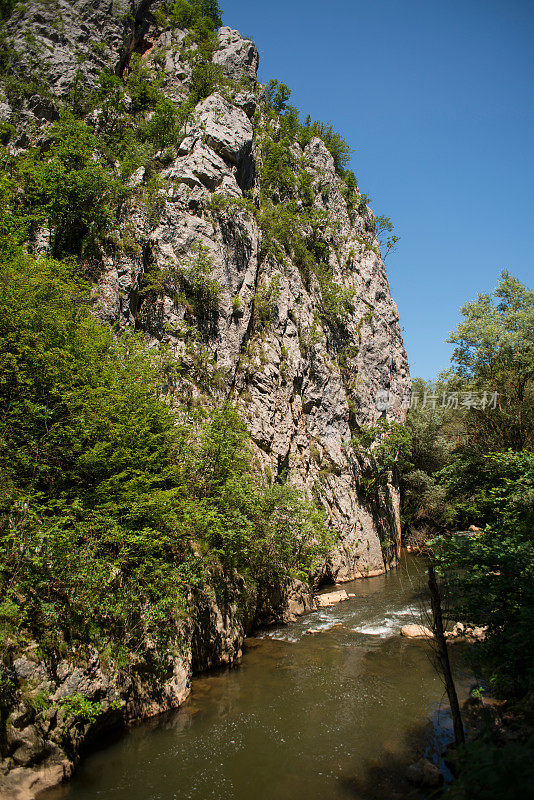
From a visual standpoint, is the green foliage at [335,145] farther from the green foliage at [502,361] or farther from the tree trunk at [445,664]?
the tree trunk at [445,664]

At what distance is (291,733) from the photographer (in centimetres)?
758

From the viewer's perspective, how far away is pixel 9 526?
694 cm

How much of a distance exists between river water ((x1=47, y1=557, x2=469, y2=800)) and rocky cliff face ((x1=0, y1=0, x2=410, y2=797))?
88 centimetres

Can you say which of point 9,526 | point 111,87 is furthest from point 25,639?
point 111,87

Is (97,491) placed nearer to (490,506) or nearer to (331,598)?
(490,506)

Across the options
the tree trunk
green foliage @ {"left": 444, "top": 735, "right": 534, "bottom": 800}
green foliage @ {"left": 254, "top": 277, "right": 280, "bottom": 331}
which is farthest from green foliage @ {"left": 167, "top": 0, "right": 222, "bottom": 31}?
green foliage @ {"left": 444, "top": 735, "right": 534, "bottom": 800}

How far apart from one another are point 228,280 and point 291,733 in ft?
54.1

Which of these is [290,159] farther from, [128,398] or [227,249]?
[128,398]

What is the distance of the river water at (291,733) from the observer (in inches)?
244

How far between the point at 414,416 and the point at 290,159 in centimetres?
2119

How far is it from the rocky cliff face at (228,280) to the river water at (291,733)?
34.8 inches

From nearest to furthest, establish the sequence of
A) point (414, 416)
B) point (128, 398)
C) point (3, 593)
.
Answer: point (3, 593) → point (128, 398) → point (414, 416)

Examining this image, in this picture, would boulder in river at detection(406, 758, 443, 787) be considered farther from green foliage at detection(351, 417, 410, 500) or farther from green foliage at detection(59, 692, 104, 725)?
green foliage at detection(351, 417, 410, 500)

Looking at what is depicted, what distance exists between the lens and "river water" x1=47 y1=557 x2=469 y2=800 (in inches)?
244
